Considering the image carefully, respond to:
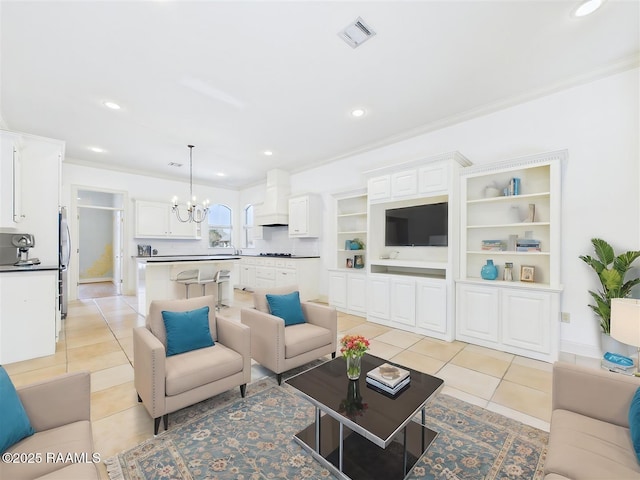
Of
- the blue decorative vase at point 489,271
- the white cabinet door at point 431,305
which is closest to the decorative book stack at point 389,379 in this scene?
the white cabinet door at point 431,305

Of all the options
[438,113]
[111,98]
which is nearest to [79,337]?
[111,98]

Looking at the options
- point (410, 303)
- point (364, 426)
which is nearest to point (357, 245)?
point (410, 303)

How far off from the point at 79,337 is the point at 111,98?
10.6 feet

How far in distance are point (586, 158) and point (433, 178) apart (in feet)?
5.26

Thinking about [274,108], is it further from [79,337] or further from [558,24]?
[79,337]

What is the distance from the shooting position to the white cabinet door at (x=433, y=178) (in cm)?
382

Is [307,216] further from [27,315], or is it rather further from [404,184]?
[27,315]

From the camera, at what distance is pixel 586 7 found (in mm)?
2221

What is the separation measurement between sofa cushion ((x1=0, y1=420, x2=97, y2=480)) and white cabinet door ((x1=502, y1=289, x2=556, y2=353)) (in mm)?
3866

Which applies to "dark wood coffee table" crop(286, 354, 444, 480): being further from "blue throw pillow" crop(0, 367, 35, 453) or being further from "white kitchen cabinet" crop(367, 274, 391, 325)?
Result: "white kitchen cabinet" crop(367, 274, 391, 325)

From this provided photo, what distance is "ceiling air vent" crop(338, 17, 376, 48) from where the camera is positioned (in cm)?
239

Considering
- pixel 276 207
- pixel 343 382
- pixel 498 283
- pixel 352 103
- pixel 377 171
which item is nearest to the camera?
pixel 343 382

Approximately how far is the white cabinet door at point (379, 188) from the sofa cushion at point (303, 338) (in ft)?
7.81

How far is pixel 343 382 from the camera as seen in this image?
6.41ft
